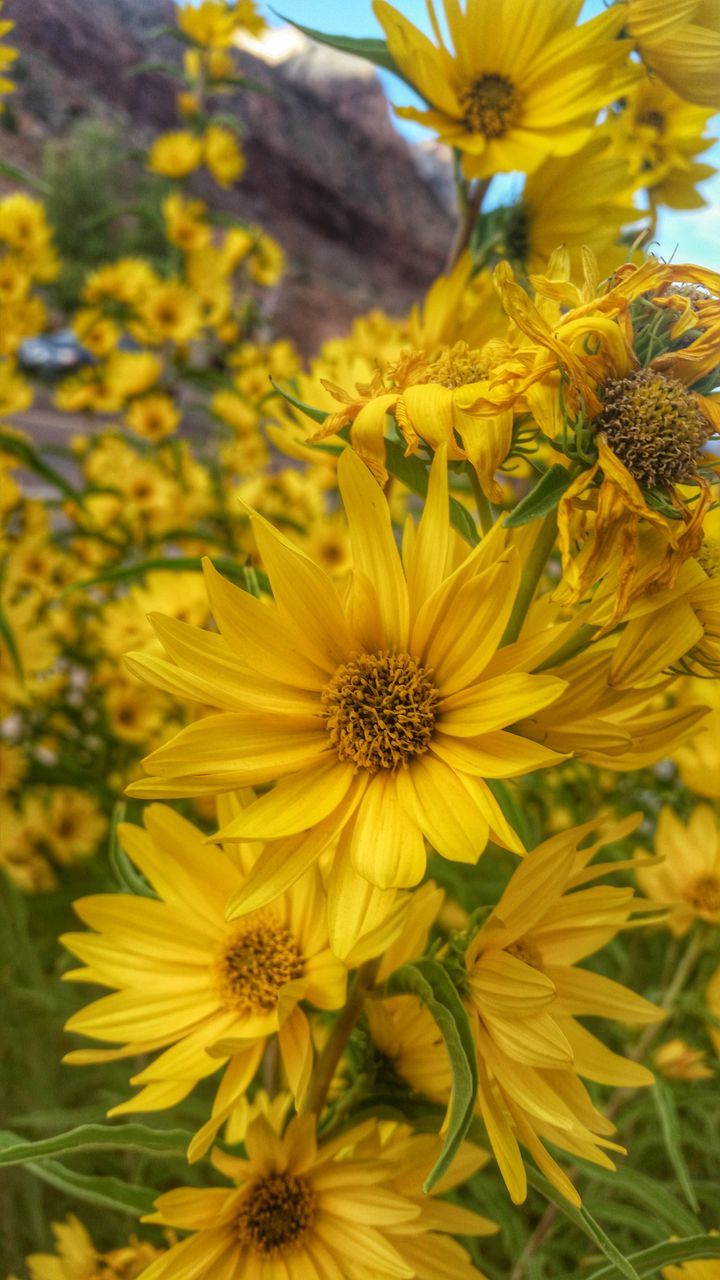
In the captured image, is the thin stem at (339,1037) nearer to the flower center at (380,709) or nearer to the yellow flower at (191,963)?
the yellow flower at (191,963)

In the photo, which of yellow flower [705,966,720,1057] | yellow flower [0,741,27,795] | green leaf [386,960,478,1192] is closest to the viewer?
green leaf [386,960,478,1192]

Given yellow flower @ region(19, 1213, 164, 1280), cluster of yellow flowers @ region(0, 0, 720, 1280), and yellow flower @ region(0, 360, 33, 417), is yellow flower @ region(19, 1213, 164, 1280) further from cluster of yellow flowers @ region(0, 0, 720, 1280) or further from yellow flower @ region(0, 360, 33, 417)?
yellow flower @ region(0, 360, 33, 417)

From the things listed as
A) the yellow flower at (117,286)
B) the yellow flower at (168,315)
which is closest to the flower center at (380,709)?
the yellow flower at (168,315)

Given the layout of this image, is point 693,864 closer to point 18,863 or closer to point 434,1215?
point 434,1215

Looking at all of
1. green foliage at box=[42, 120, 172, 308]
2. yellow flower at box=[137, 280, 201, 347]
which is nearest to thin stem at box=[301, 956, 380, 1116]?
yellow flower at box=[137, 280, 201, 347]

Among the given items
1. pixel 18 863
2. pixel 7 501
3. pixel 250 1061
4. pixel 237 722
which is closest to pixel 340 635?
pixel 237 722

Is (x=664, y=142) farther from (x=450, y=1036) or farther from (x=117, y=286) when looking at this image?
(x=117, y=286)
